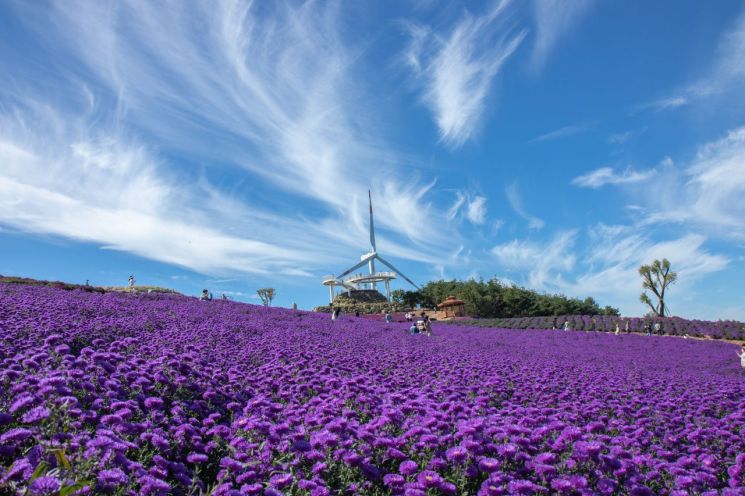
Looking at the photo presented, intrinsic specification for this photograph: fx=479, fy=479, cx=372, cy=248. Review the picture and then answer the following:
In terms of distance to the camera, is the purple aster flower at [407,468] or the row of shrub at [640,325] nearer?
the purple aster flower at [407,468]

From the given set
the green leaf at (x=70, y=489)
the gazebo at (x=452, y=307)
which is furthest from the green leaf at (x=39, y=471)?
the gazebo at (x=452, y=307)

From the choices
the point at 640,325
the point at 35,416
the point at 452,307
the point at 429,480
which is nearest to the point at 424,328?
the point at 640,325

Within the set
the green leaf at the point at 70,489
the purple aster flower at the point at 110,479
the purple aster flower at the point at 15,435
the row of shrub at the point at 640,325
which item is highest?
the row of shrub at the point at 640,325

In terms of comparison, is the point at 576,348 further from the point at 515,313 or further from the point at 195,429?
the point at 515,313

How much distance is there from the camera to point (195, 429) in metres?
4.82

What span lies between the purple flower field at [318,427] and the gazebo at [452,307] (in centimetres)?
3766

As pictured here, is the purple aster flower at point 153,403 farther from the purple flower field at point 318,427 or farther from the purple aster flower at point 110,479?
the purple aster flower at point 110,479

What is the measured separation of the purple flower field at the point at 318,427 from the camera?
3494mm

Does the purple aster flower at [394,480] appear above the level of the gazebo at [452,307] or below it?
below

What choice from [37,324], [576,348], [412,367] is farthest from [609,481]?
[576,348]

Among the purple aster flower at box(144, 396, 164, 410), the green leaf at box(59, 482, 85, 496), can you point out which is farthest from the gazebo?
the green leaf at box(59, 482, 85, 496)

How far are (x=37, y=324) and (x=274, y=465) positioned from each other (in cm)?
739

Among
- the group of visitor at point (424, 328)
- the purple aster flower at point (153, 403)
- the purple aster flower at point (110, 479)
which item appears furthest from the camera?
the group of visitor at point (424, 328)

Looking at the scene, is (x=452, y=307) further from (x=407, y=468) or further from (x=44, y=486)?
(x=44, y=486)
